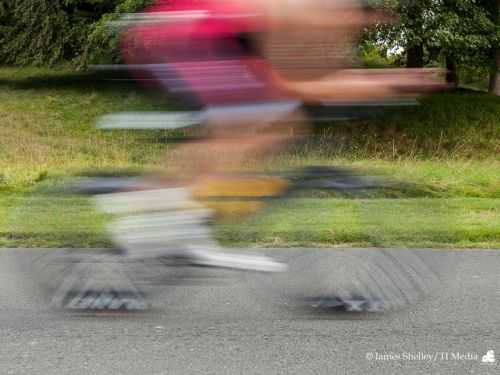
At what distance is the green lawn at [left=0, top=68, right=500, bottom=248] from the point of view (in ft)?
13.3

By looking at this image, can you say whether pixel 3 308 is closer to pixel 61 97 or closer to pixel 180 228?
pixel 180 228

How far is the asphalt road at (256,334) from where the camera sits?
154 inches

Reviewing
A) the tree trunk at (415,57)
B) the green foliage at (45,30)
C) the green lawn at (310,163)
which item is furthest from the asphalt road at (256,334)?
the green foliage at (45,30)

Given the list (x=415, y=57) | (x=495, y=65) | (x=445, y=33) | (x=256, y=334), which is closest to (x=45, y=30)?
(x=415, y=57)

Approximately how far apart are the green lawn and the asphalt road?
0.34 meters

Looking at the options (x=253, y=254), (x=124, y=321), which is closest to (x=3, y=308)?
(x=124, y=321)

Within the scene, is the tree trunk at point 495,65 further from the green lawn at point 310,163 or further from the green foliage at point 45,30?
the green foliage at point 45,30

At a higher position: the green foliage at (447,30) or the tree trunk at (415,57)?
the green foliage at (447,30)

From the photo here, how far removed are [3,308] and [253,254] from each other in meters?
1.73

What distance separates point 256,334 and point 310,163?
3.30 feet

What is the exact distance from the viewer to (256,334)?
14.3ft

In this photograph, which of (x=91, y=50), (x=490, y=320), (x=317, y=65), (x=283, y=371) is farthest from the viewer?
(x=91, y=50)

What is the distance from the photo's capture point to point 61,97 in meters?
20.8

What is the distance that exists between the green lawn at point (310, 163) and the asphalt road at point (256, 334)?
1.10 feet
